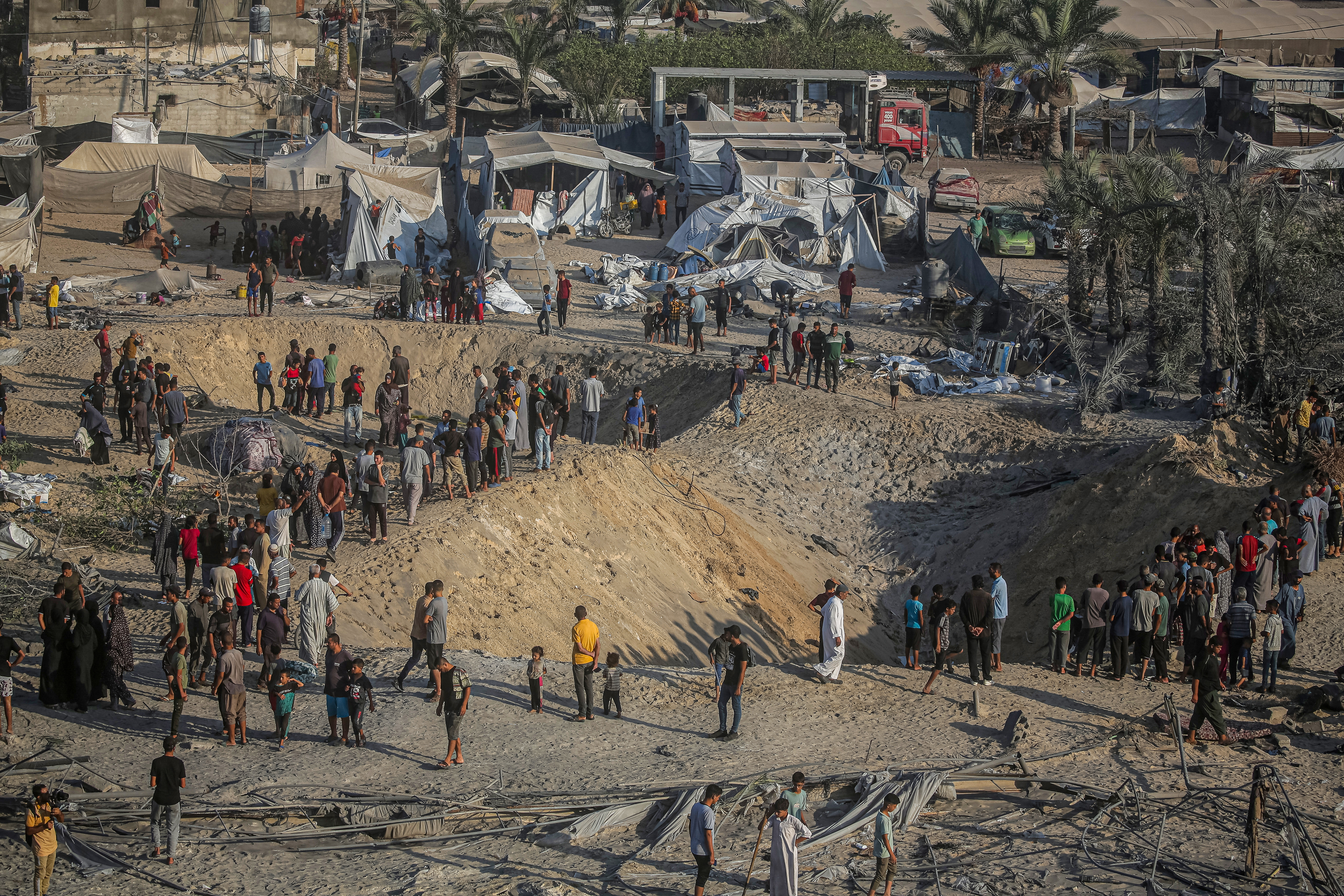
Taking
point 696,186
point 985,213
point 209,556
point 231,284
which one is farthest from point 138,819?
point 696,186

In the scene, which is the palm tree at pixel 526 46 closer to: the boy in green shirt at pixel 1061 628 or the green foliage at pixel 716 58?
the green foliage at pixel 716 58

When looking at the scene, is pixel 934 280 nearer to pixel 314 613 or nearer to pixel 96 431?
pixel 96 431

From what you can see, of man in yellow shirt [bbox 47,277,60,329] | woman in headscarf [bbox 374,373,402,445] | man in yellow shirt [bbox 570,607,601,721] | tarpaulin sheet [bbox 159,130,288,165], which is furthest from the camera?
tarpaulin sheet [bbox 159,130,288,165]

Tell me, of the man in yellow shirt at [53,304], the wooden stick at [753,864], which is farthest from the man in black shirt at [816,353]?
the man in yellow shirt at [53,304]

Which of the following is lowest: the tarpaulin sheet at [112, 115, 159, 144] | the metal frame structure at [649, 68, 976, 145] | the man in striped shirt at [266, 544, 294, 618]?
the man in striped shirt at [266, 544, 294, 618]

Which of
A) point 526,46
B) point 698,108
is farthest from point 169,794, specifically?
point 526,46

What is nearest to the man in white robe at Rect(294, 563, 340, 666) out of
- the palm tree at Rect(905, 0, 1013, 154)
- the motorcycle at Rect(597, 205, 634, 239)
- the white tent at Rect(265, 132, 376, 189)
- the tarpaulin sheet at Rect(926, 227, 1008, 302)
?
the tarpaulin sheet at Rect(926, 227, 1008, 302)

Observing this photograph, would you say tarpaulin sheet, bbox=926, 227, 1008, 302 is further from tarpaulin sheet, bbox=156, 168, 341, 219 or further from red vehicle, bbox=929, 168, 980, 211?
tarpaulin sheet, bbox=156, 168, 341, 219
